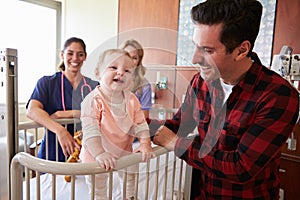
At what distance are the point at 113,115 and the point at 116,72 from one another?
156 mm

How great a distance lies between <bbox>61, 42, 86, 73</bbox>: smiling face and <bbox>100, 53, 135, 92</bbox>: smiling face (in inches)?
24.6

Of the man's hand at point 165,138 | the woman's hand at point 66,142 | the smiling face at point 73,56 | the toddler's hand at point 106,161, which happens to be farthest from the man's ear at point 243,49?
the smiling face at point 73,56

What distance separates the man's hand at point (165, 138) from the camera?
2.83 ft

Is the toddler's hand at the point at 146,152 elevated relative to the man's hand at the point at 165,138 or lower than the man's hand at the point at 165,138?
lower

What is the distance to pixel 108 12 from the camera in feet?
9.65

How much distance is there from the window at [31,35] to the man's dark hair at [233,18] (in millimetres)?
2741

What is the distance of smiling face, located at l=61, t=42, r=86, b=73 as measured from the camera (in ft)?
4.83

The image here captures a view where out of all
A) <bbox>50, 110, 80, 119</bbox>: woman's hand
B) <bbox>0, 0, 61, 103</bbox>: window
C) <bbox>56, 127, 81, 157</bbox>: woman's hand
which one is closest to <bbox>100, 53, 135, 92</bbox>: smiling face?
<bbox>56, 127, 81, 157</bbox>: woman's hand

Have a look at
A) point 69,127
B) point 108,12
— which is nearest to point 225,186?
point 69,127

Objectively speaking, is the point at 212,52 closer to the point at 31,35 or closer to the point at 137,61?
the point at 137,61

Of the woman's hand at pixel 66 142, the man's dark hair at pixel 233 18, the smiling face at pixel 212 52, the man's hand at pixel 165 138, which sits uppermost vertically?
the man's dark hair at pixel 233 18

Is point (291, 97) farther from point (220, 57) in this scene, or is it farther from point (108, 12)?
point (108, 12)

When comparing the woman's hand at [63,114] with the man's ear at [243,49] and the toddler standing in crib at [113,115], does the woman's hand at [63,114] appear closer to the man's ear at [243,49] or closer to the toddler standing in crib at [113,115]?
the toddler standing in crib at [113,115]

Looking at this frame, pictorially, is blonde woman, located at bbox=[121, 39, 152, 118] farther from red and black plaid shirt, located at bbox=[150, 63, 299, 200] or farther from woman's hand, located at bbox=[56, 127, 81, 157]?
woman's hand, located at bbox=[56, 127, 81, 157]
